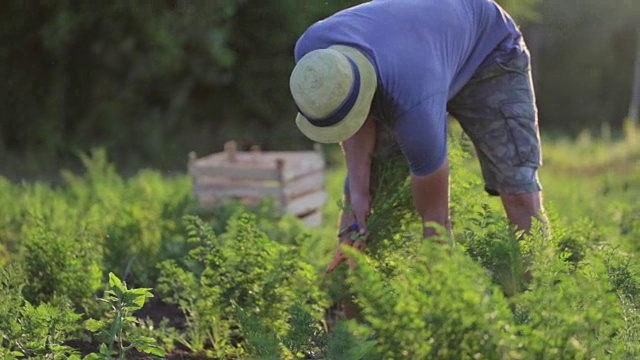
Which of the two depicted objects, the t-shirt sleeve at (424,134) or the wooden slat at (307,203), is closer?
the t-shirt sleeve at (424,134)

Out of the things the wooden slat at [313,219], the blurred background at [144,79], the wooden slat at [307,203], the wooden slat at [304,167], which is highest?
the blurred background at [144,79]

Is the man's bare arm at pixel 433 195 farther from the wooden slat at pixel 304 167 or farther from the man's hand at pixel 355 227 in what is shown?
the wooden slat at pixel 304 167

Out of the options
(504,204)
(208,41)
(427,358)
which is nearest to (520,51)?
(504,204)

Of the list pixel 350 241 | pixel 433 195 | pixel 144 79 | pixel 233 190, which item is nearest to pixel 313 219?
pixel 233 190

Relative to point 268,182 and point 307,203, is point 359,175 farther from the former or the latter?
point 307,203

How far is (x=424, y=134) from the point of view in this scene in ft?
10.6

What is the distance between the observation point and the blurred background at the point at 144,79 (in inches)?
551

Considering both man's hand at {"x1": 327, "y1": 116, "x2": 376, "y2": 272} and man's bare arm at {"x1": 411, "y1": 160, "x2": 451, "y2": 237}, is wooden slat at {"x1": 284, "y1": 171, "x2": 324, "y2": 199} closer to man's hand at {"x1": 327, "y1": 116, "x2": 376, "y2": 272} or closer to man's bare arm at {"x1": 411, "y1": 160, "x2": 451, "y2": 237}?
man's hand at {"x1": 327, "y1": 116, "x2": 376, "y2": 272}

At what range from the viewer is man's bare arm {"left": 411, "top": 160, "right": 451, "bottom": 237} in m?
3.37

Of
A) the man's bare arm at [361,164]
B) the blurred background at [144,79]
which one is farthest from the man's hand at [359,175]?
the blurred background at [144,79]

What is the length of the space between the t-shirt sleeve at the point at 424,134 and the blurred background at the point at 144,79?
9024 millimetres

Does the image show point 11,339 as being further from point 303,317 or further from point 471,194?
point 471,194

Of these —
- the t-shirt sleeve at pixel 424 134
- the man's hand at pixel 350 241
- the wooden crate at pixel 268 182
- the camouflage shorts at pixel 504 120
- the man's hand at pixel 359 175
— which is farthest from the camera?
the wooden crate at pixel 268 182

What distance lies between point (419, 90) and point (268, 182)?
481 cm
